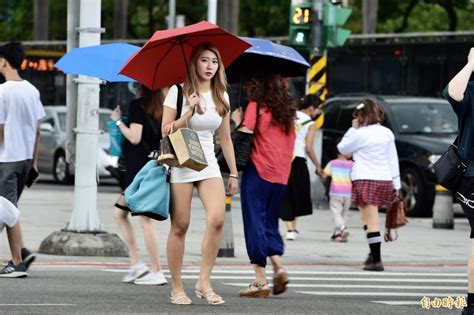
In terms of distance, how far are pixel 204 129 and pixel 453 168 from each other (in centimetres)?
182

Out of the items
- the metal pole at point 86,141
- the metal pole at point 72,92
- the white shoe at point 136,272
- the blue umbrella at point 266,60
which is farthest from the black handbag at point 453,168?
the metal pole at point 72,92

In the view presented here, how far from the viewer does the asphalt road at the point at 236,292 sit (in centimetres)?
1004

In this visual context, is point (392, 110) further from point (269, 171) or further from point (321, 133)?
point (269, 171)

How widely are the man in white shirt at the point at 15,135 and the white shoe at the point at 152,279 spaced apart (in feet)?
3.13

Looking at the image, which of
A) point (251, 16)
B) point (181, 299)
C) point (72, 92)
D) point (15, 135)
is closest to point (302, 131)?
point (72, 92)

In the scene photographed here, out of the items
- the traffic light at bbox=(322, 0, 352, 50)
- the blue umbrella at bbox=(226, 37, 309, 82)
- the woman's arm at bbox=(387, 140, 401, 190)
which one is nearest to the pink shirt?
the blue umbrella at bbox=(226, 37, 309, 82)

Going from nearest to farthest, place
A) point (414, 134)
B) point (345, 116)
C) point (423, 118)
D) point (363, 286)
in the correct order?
1. point (363, 286)
2. point (414, 134)
3. point (423, 118)
4. point (345, 116)

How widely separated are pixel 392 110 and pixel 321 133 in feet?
4.17

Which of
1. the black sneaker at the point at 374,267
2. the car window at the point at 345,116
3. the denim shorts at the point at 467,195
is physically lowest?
the black sneaker at the point at 374,267

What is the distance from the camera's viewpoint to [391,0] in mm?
55812

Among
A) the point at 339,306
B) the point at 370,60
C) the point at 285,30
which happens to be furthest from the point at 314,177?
the point at 285,30

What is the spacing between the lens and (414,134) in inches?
→ 942

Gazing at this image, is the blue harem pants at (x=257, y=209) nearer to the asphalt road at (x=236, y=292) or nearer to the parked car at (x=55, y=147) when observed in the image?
the asphalt road at (x=236, y=292)

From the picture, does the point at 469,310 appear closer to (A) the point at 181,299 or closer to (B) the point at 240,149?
Answer: (A) the point at 181,299
